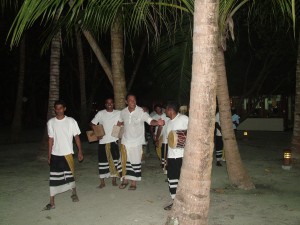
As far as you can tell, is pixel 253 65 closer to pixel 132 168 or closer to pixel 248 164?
pixel 248 164

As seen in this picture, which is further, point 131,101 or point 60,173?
point 131,101

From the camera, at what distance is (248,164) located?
35.6 feet

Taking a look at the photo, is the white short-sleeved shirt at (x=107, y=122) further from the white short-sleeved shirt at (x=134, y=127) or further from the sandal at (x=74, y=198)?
the sandal at (x=74, y=198)

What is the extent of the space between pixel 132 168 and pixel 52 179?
5.66 ft

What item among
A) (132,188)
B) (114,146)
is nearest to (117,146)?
(114,146)

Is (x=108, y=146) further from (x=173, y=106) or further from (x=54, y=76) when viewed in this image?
(x=54, y=76)

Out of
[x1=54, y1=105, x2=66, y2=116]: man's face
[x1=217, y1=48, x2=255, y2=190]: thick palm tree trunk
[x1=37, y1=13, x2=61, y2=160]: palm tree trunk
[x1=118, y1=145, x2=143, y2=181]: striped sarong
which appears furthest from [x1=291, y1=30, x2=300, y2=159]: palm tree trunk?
[x1=37, y1=13, x2=61, y2=160]: palm tree trunk

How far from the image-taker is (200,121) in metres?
4.19

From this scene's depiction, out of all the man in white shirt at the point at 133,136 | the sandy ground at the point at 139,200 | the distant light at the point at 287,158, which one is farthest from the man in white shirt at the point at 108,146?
the distant light at the point at 287,158

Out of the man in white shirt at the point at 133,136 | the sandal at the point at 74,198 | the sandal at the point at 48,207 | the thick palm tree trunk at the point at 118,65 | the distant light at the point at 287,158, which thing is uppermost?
the thick palm tree trunk at the point at 118,65

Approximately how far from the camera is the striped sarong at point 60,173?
20.9ft

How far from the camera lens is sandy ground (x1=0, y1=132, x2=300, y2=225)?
18.8ft

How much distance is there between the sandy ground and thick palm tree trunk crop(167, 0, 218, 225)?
4.22 ft

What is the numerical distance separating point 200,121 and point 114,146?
409 cm
